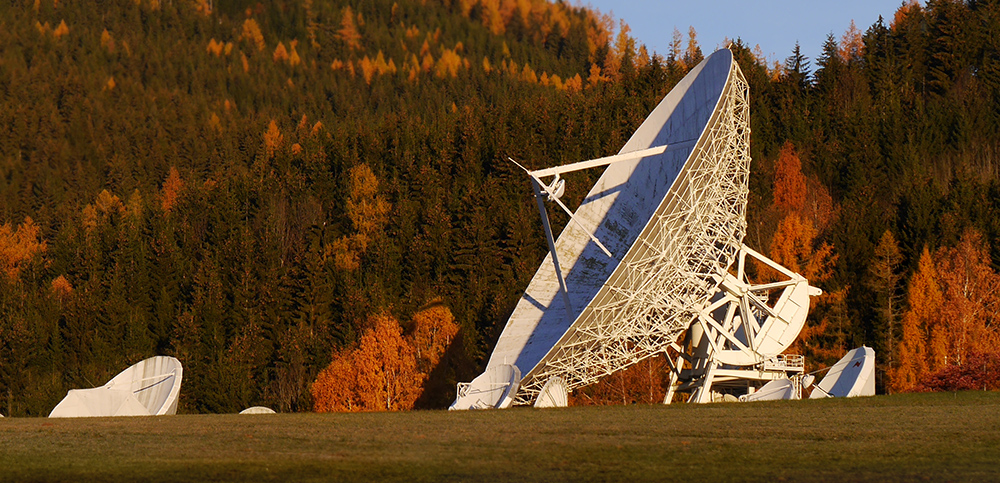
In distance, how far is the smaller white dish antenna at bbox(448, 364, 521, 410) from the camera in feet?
91.7

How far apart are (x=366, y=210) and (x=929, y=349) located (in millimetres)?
39116

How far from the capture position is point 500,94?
127375 mm

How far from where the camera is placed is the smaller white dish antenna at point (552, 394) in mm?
28750

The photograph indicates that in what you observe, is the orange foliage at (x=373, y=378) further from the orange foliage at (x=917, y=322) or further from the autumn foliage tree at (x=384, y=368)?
the orange foliage at (x=917, y=322)

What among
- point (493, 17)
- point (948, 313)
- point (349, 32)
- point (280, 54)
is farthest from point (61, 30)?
point (948, 313)

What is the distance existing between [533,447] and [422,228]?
52.7m

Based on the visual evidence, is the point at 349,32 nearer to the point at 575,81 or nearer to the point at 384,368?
the point at 575,81

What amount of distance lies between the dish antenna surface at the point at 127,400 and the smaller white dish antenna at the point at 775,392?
1567 cm

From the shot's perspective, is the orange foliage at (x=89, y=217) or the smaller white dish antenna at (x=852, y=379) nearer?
the smaller white dish antenna at (x=852, y=379)

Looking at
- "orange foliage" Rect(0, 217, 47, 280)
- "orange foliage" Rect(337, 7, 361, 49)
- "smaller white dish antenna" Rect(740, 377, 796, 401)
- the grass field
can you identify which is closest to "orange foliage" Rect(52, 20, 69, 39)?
"orange foliage" Rect(337, 7, 361, 49)

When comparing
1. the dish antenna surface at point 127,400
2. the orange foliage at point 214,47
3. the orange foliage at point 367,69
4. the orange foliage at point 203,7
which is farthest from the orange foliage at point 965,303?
the orange foliage at point 203,7

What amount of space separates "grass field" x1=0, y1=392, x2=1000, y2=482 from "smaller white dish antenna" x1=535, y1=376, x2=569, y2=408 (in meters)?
3.84

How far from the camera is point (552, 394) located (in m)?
29.0

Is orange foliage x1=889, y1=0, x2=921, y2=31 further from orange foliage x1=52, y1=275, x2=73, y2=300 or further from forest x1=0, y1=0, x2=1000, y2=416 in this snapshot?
orange foliage x1=52, y1=275, x2=73, y2=300
